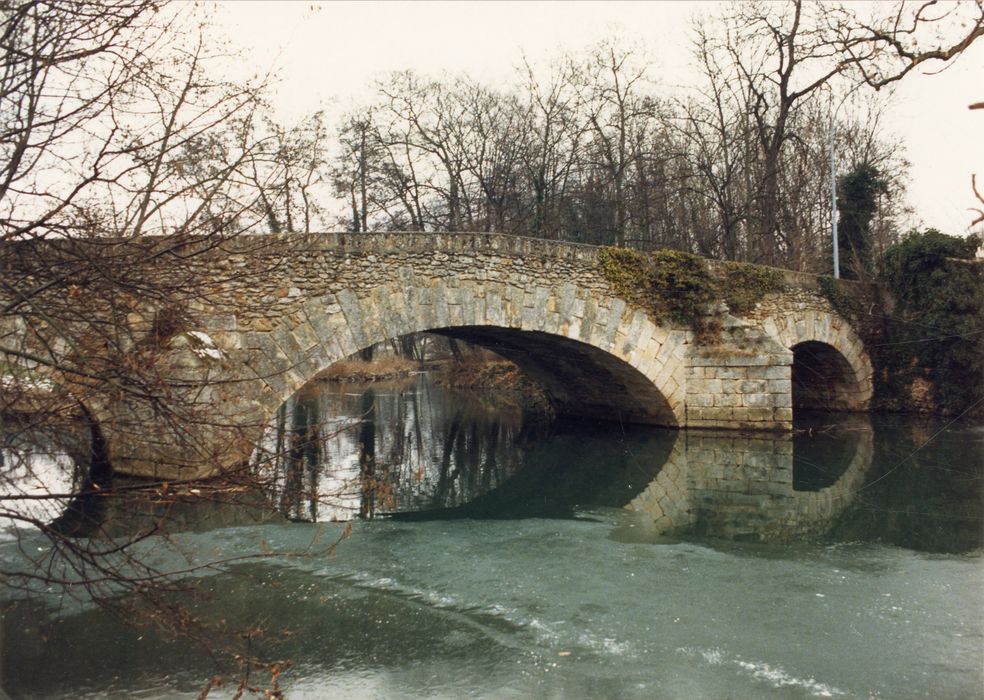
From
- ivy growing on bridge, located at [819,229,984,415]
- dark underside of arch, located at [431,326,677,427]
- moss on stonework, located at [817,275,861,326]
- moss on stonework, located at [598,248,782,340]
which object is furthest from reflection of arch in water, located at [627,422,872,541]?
ivy growing on bridge, located at [819,229,984,415]

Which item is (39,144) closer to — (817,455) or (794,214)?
(817,455)

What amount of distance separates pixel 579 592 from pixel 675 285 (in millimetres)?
6872

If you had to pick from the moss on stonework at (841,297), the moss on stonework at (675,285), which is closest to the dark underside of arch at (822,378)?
the moss on stonework at (841,297)

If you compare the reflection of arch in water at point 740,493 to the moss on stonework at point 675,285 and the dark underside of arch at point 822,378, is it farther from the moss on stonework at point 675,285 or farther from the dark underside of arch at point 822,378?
the dark underside of arch at point 822,378

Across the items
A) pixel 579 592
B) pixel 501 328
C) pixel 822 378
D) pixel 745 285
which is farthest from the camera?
pixel 822 378

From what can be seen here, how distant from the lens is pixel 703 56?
17.2 metres

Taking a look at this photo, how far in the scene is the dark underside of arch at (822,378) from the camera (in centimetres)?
1430

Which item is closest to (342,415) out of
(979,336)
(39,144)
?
Answer: (979,336)

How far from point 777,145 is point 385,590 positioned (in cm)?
1387

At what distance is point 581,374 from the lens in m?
12.6

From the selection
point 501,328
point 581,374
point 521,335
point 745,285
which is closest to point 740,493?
point 501,328

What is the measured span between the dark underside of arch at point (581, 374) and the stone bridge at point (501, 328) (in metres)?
0.03

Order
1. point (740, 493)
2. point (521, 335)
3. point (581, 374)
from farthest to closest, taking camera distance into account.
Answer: point (581, 374), point (521, 335), point (740, 493)

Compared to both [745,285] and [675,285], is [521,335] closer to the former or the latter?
[675,285]
